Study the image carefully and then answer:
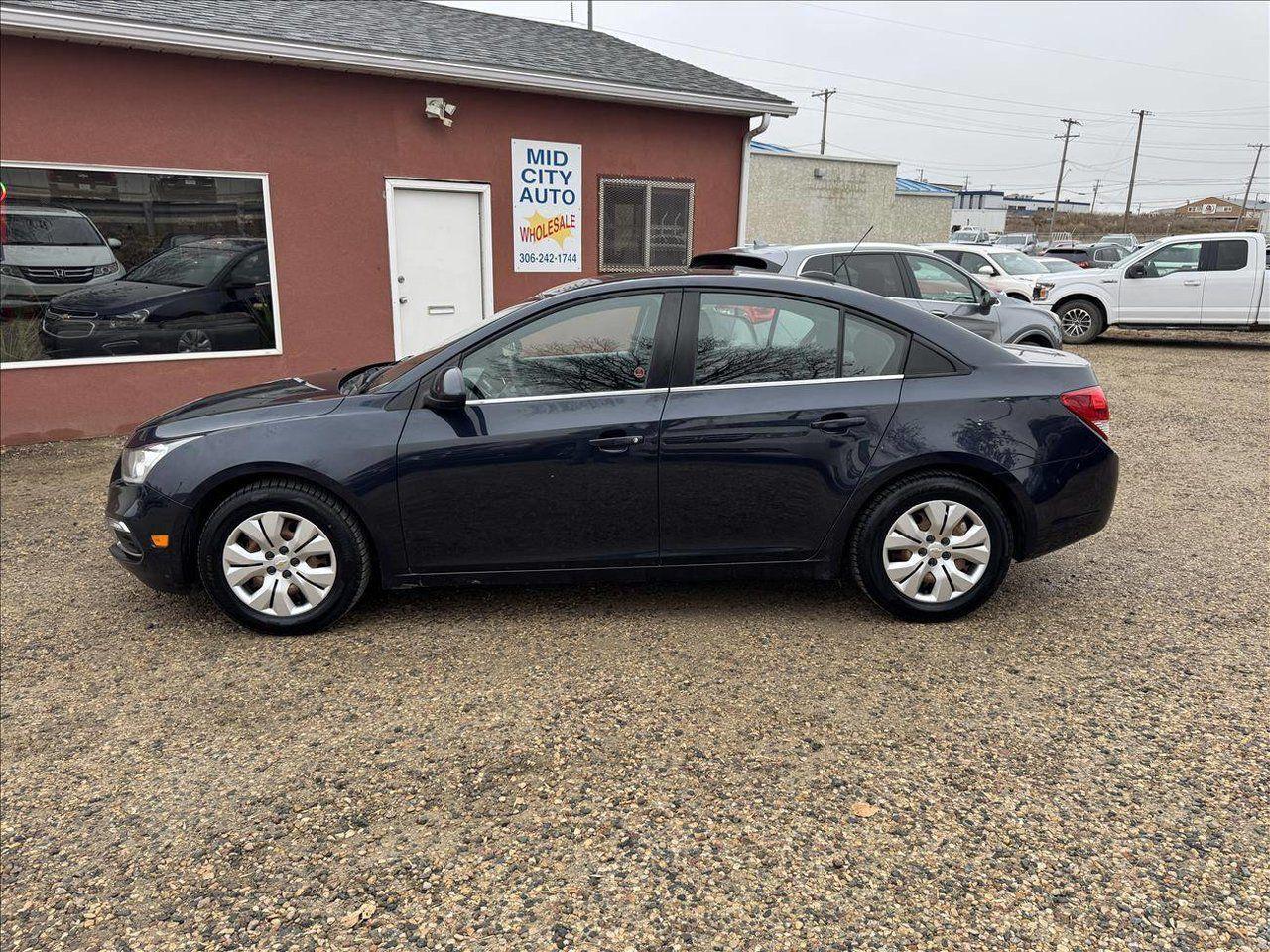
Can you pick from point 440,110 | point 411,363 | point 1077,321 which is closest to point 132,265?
point 440,110

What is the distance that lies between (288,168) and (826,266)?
16.9 feet

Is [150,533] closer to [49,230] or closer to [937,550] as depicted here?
[937,550]

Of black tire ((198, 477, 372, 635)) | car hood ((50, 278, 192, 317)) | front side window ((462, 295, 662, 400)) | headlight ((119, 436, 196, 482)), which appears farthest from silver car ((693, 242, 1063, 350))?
car hood ((50, 278, 192, 317))

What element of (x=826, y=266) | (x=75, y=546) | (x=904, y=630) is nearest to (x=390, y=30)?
(x=826, y=266)

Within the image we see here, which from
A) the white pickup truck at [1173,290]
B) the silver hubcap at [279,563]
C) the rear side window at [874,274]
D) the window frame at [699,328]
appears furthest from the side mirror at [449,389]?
the white pickup truck at [1173,290]

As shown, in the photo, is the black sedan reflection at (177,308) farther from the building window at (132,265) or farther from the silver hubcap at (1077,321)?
the silver hubcap at (1077,321)

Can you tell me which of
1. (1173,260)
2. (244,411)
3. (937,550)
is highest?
(1173,260)

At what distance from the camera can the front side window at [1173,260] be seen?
13.8m

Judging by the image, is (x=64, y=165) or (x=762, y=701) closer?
(x=762, y=701)

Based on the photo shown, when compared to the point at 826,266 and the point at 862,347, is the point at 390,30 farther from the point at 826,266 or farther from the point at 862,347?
the point at 862,347

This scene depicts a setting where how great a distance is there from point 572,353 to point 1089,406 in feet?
7.69

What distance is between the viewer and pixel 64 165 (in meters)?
7.35

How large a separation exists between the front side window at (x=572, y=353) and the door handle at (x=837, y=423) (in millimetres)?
793

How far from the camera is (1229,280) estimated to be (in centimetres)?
1351
